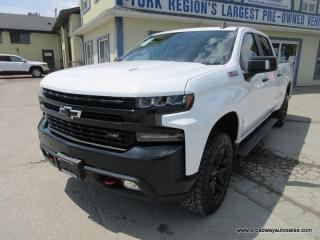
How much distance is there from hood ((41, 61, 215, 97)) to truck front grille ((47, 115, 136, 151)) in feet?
1.03

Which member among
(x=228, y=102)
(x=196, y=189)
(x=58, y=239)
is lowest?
(x=58, y=239)

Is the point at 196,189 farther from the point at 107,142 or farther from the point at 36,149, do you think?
the point at 36,149

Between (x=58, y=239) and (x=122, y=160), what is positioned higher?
(x=122, y=160)

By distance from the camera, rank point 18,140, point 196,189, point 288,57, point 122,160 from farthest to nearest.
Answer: point 288,57, point 18,140, point 196,189, point 122,160

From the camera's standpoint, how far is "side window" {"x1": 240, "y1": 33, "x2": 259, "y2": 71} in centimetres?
340

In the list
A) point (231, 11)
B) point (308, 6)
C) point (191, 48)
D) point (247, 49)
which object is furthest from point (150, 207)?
point (308, 6)

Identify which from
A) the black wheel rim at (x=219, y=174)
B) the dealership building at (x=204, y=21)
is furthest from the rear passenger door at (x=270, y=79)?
the dealership building at (x=204, y=21)

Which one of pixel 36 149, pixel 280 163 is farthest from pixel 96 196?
pixel 280 163

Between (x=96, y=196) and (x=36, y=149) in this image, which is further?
(x=36, y=149)

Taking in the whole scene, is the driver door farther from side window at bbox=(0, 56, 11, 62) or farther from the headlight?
side window at bbox=(0, 56, 11, 62)

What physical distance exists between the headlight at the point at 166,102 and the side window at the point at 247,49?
1.36m

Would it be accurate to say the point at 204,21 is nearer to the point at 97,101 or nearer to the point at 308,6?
the point at 308,6

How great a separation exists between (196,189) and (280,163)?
2.35m

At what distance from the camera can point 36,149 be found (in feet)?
16.0
